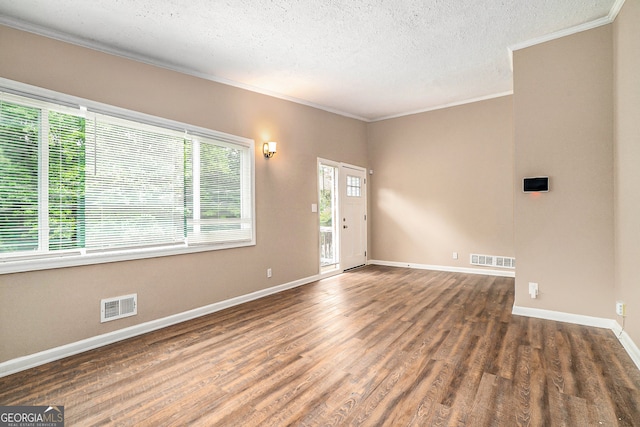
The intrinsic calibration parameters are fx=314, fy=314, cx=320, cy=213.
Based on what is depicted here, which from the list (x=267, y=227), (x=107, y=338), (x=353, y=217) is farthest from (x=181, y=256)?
(x=353, y=217)

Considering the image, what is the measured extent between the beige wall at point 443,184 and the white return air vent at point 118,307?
4855 millimetres

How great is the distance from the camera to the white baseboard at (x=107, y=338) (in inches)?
101

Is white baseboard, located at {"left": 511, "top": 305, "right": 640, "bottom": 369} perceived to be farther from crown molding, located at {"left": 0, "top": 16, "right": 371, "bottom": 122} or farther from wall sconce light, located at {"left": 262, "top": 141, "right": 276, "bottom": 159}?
crown molding, located at {"left": 0, "top": 16, "right": 371, "bottom": 122}

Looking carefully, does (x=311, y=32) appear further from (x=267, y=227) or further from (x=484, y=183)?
(x=484, y=183)

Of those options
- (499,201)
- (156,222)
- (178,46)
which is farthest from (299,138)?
(499,201)

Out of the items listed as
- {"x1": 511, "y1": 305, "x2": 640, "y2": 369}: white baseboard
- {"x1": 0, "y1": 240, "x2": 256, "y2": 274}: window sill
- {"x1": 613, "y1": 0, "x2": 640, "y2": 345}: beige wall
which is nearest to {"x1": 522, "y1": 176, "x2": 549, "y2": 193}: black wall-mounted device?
{"x1": 613, "y1": 0, "x2": 640, "y2": 345}: beige wall

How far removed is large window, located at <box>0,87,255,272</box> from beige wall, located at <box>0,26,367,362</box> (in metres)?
0.16

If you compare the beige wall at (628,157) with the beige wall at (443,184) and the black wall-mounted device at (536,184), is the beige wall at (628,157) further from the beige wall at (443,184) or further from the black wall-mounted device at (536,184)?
the beige wall at (443,184)

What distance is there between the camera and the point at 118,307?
3.14 meters

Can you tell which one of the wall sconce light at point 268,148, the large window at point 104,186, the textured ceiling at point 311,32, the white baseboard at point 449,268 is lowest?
the white baseboard at point 449,268

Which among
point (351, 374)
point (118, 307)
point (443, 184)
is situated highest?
point (443, 184)

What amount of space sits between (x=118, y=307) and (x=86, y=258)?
58 cm

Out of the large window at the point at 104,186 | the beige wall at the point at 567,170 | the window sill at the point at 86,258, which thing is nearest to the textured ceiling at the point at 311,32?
the beige wall at the point at 567,170

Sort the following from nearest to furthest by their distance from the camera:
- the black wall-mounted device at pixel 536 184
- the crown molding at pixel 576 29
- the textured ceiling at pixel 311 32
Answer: the textured ceiling at pixel 311 32 → the crown molding at pixel 576 29 → the black wall-mounted device at pixel 536 184
